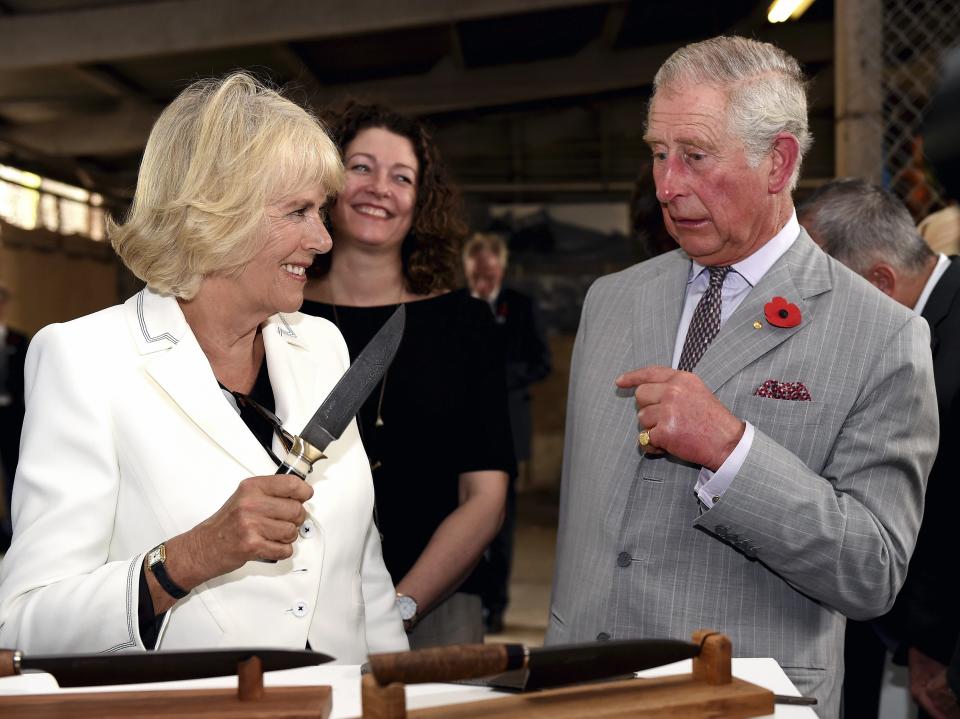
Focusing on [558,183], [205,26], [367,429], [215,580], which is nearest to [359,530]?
[215,580]

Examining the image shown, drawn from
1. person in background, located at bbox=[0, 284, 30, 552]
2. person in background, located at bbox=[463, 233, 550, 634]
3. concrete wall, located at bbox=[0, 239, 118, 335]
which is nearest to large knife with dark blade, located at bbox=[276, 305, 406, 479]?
person in background, located at bbox=[463, 233, 550, 634]

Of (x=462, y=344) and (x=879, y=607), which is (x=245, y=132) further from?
(x=879, y=607)

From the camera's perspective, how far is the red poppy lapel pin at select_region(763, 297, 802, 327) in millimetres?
1756

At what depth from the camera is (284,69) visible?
9.74 metres

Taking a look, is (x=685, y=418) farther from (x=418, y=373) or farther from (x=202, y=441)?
(x=418, y=373)

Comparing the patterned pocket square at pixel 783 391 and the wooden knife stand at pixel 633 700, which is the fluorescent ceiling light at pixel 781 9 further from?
the wooden knife stand at pixel 633 700

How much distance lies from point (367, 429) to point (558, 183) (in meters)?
11.2

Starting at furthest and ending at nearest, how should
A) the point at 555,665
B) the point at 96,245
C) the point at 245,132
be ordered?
the point at 96,245 < the point at 245,132 < the point at 555,665

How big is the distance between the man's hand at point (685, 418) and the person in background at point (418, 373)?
87cm

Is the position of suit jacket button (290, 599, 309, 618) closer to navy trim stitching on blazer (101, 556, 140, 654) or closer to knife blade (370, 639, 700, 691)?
navy trim stitching on blazer (101, 556, 140, 654)

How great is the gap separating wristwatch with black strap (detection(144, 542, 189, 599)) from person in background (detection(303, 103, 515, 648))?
0.89 metres

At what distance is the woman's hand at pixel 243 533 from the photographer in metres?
1.43

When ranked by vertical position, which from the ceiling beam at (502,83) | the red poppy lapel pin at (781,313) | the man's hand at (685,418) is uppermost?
the ceiling beam at (502,83)

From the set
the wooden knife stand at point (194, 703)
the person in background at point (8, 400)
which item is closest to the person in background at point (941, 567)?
the wooden knife stand at point (194, 703)
